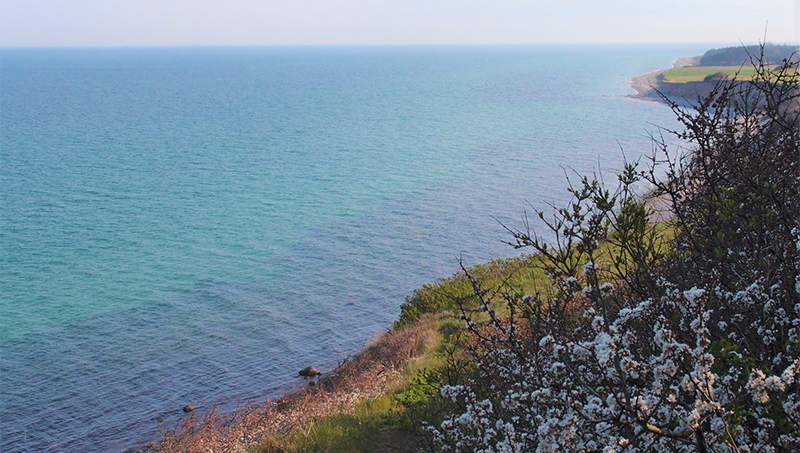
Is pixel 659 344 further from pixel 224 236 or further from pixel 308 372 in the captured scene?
pixel 224 236

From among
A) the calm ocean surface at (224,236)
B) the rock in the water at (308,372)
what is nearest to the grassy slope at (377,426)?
the rock in the water at (308,372)

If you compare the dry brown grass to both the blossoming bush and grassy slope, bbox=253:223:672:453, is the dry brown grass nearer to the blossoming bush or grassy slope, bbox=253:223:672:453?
grassy slope, bbox=253:223:672:453

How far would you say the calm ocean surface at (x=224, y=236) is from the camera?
2442 cm

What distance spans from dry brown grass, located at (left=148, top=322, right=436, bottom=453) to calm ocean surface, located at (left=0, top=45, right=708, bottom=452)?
3.05m

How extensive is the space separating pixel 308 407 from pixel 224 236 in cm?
2663

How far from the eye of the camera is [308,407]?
15633 millimetres

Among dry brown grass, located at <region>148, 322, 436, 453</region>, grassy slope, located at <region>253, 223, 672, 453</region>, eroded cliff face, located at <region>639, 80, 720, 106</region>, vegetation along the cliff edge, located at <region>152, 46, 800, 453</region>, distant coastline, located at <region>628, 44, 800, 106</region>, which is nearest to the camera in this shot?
vegetation along the cliff edge, located at <region>152, 46, 800, 453</region>

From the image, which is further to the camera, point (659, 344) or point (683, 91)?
point (683, 91)

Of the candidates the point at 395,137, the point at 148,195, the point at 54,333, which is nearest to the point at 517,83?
the point at 395,137

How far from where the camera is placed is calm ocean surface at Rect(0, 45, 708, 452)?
24422 millimetres

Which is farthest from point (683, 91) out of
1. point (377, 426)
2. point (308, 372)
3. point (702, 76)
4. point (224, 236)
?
point (377, 426)

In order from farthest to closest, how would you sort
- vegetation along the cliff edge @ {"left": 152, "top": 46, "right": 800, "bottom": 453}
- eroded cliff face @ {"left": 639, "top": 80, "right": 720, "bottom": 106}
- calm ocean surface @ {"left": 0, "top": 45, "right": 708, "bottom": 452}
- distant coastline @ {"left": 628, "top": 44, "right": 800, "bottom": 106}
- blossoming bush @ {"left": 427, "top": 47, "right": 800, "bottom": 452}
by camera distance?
eroded cliff face @ {"left": 639, "top": 80, "right": 720, "bottom": 106}
distant coastline @ {"left": 628, "top": 44, "right": 800, "bottom": 106}
calm ocean surface @ {"left": 0, "top": 45, "right": 708, "bottom": 452}
vegetation along the cliff edge @ {"left": 152, "top": 46, "right": 800, "bottom": 453}
blossoming bush @ {"left": 427, "top": 47, "right": 800, "bottom": 452}

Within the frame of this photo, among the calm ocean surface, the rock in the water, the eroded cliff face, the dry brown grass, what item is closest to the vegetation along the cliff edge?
the dry brown grass

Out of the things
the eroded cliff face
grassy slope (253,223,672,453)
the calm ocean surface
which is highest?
the eroded cliff face
